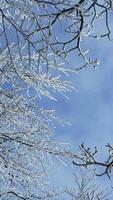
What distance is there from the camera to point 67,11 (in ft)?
16.2

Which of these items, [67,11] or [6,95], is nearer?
[67,11]

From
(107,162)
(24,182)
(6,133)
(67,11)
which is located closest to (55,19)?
(67,11)

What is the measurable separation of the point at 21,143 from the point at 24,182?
2.35ft

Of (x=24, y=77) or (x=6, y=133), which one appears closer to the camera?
(x=6, y=133)

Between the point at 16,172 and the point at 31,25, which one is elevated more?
the point at 16,172

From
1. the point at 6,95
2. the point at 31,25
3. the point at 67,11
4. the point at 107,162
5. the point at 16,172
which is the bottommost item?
the point at 107,162

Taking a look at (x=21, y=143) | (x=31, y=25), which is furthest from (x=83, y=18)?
(x=21, y=143)

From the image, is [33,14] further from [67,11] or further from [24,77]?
[24,77]

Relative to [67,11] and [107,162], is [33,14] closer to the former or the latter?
[67,11]

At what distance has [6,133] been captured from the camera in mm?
8297

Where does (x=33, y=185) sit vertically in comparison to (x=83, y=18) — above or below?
above

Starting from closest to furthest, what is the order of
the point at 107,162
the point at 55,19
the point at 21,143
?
the point at 107,162, the point at 55,19, the point at 21,143

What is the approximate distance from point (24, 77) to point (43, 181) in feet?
5.70

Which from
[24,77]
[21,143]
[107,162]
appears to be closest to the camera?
[107,162]
